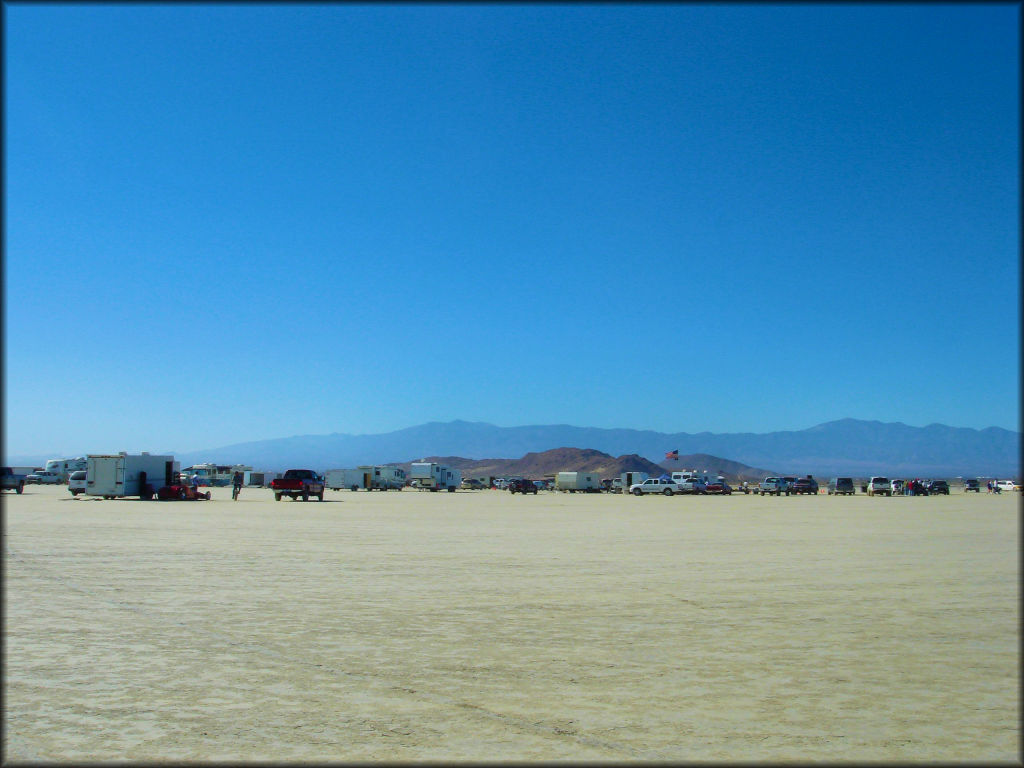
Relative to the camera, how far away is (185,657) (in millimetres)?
8789

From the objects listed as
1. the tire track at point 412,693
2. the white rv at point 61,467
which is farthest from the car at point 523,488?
the tire track at point 412,693

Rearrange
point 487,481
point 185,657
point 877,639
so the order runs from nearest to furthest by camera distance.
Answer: point 185,657
point 877,639
point 487,481

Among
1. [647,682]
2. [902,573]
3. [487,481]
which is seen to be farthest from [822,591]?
[487,481]

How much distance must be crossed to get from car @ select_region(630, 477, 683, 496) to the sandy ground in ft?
195

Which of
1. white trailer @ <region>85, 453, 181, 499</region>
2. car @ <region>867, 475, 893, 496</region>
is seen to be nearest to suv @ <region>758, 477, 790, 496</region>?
car @ <region>867, 475, 893, 496</region>

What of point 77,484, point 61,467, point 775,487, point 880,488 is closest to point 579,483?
point 775,487

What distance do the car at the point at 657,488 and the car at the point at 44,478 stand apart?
58.3 meters

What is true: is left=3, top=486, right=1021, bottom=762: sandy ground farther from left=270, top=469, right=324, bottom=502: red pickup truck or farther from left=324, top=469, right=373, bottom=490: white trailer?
left=324, top=469, right=373, bottom=490: white trailer

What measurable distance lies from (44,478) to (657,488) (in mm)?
61810

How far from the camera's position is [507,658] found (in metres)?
8.93

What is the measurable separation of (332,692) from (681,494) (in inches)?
3034

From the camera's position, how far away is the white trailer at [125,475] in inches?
1913

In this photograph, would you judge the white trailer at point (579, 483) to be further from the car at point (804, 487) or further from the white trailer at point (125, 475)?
the white trailer at point (125, 475)

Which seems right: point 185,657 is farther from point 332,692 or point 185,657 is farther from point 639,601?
point 639,601
